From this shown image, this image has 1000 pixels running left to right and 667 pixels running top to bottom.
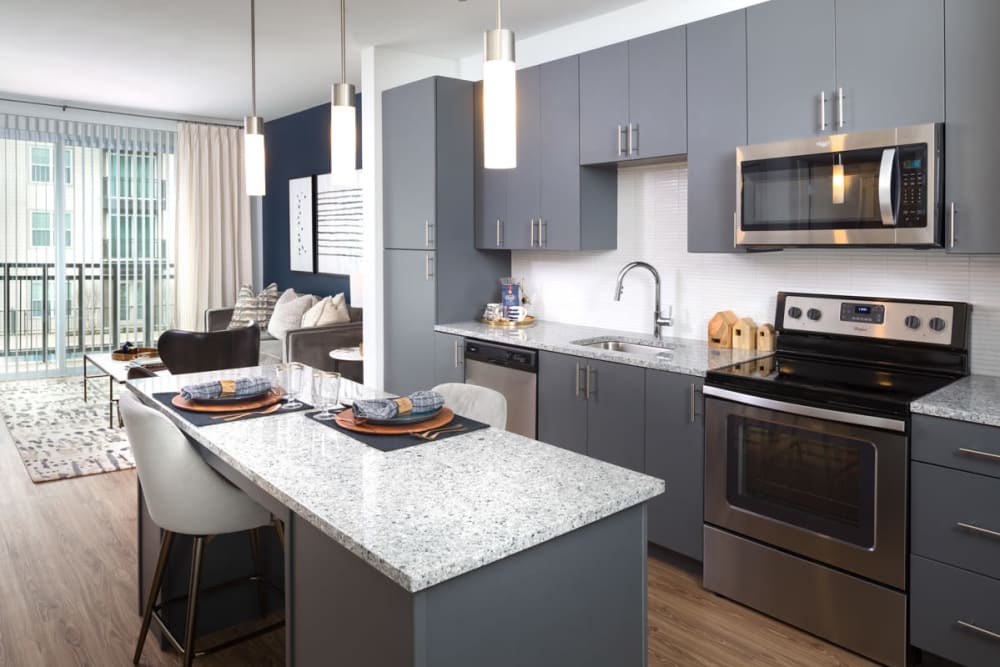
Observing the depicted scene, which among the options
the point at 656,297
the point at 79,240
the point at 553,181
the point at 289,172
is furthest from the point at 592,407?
the point at 79,240

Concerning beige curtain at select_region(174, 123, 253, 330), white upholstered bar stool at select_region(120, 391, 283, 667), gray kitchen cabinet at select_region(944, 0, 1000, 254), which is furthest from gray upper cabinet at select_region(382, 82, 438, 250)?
beige curtain at select_region(174, 123, 253, 330)

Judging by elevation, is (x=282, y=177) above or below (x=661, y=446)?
above

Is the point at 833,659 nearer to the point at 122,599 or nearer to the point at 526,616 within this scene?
the point at 526,616

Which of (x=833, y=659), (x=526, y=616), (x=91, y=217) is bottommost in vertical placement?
(x=833, y=659)

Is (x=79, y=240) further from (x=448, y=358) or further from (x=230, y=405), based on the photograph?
(x=230, y=405)

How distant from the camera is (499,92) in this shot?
4.99 ft

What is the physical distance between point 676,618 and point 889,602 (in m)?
0.72

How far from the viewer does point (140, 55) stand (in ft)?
16.9

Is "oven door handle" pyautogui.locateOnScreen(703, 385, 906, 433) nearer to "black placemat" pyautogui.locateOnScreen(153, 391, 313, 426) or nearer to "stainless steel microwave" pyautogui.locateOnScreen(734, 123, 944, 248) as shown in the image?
"stainless steel microwave" pyautogui.locateOnScreen(734, 123, 944, 248)

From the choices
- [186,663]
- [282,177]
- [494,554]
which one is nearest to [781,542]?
[494,554]

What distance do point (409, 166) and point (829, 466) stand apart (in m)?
2.86

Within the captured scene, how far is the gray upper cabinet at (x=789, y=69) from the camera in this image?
2.73 meters

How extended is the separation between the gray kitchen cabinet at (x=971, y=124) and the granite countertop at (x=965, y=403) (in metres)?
0.45

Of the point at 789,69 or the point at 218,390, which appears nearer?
the point at 218,390
